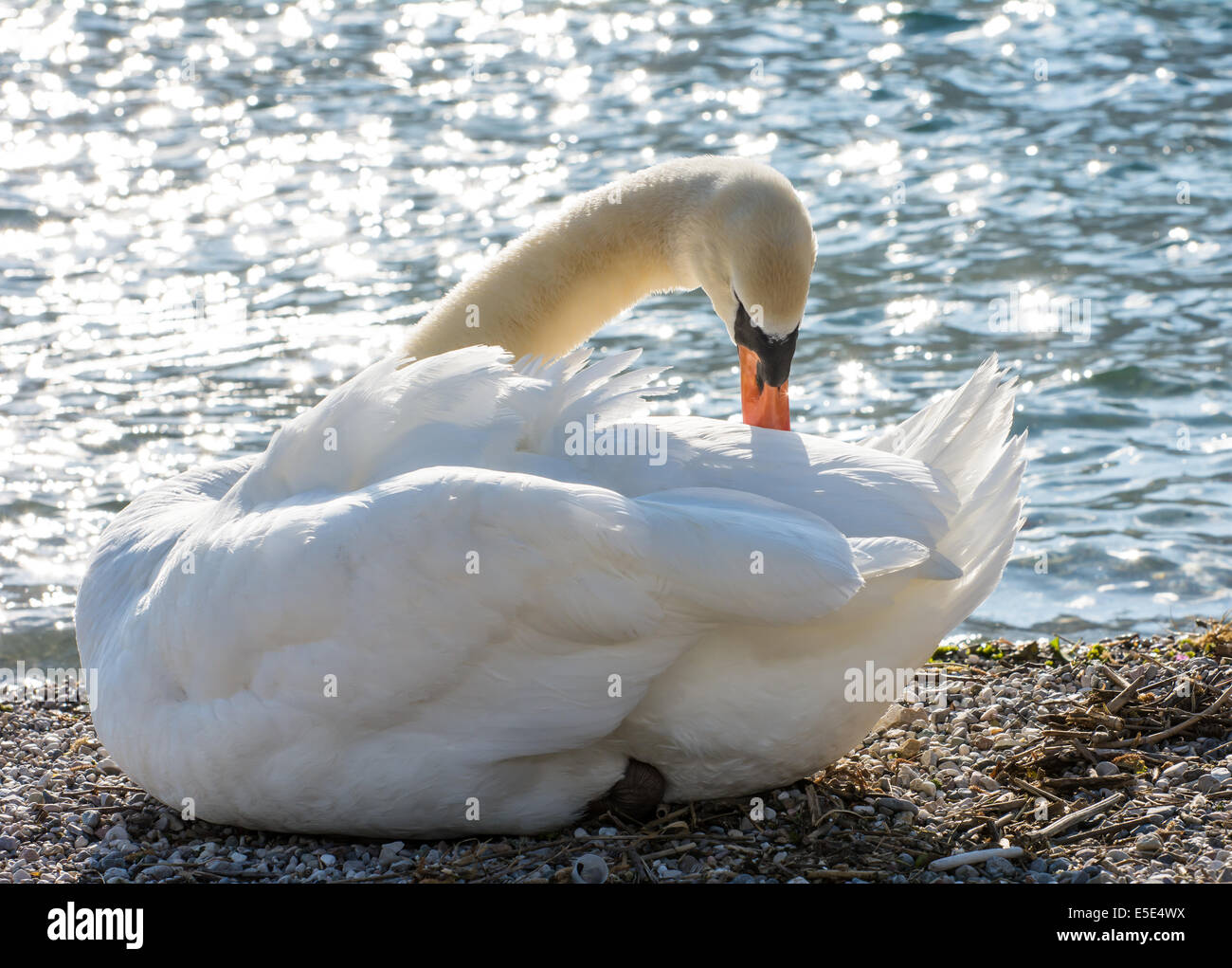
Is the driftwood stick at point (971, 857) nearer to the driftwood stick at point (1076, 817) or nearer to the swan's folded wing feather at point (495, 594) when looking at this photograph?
the driftwood stick at point (1076, 817)

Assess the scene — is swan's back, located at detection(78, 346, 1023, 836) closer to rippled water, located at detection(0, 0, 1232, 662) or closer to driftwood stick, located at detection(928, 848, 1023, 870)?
driftwood stick, located at detection(928, 848, 1023, 870)

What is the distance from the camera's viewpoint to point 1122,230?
12094mm

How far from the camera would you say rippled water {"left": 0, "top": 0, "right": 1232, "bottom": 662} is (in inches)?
335

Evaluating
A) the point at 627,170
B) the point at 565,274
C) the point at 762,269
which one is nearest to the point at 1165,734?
the point at 762,269

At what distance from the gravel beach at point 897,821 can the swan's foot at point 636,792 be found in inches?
2.0

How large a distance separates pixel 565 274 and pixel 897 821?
2.31 m

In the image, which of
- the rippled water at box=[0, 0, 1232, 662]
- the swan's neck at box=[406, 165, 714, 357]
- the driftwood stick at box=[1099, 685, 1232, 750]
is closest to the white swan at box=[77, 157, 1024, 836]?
the driftwood stick at box=[1099, 685, 1232, 750]

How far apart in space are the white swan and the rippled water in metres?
2.83

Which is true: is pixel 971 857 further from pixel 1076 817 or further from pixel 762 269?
pixel 762 269

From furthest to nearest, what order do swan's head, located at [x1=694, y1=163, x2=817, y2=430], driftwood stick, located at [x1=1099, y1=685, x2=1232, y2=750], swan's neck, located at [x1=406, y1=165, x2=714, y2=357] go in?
swan's neck, located at [x1=406, y1=165, x2=714, y2=357] → swan's head, located at [x1=694, y1=163, x2=817, y2=430] → driftwood stick, located at [x1=1099, y1=685, x2=1232, y2=750]
